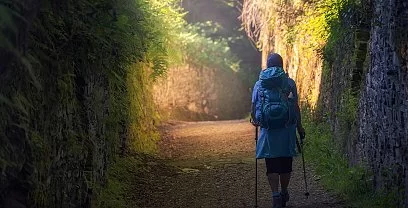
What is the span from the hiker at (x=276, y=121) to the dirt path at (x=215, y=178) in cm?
58

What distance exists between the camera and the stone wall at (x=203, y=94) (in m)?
22.9

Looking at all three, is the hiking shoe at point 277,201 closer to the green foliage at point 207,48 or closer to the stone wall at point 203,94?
the stone wall at point 203,94

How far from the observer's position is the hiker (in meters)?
6.31

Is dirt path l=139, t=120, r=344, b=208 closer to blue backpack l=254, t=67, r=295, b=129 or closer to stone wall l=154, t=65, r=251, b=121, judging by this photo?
blue backpack l=254, t=67, r=295, b=129

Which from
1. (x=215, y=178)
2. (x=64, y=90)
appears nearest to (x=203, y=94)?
(x=215, y=178)

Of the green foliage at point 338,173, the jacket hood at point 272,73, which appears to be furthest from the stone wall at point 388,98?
the jacket hood at point 272,73

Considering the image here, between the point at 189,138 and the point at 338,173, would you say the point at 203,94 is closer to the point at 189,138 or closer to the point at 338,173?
the point at 189,138

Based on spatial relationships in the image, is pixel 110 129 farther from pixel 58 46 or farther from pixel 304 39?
pixel 304 39

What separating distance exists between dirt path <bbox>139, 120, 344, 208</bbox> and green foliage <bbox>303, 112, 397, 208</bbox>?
0.18 m

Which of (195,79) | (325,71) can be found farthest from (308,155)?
(195,79)

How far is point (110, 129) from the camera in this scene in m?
7.81

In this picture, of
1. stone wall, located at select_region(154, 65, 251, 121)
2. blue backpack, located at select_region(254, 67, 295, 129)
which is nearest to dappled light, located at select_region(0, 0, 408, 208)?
blue backpack, located at select_region(254, 67, 295, 129)

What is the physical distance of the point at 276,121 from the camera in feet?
20.8

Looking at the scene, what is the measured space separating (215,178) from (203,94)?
17.1m
